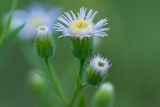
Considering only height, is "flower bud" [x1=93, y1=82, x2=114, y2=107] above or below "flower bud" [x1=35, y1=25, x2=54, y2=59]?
below

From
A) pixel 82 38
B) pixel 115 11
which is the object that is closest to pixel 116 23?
pixel 115 11

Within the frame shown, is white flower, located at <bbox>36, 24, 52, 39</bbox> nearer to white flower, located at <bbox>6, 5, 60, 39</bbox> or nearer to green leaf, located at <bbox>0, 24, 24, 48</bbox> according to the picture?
green leaf, located at <bbox>0, 24, 24, 48</bbox>

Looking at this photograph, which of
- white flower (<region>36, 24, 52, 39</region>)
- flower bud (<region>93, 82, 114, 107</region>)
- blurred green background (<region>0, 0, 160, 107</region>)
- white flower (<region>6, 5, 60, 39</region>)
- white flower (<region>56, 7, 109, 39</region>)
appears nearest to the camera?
white flower (<region>56, 7, 109, 39</region>)

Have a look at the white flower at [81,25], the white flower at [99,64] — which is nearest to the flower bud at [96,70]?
the white flower at [99,64]

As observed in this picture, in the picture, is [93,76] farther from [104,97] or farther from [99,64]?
[104,97]

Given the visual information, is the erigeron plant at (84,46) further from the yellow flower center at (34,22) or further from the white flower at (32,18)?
the yellow flower center at (34,22)

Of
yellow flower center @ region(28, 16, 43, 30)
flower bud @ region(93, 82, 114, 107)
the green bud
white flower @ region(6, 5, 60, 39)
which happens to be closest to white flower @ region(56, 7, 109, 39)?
the green bud
